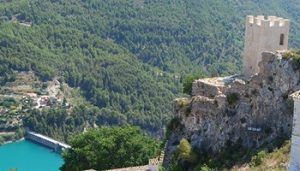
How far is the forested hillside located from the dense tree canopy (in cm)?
7817

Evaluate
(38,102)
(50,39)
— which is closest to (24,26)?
(50,39)

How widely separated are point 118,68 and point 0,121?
34.7 m

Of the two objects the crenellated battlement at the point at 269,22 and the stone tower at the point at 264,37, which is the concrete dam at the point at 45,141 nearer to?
the stone tower at the point at 264,37

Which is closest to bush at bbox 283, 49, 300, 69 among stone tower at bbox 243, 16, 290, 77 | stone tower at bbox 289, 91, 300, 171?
stone tower at bbox 243, 16, 290, 77

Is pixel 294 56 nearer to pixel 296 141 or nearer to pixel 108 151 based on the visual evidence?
pixel 296 141

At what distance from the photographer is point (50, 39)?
161500 mm

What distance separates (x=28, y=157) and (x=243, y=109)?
74701 mm

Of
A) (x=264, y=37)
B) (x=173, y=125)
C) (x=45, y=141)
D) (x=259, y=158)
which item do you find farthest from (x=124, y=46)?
(x=259, y=158)

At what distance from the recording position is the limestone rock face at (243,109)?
23.5m

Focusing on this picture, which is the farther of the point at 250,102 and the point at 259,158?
the point at 250,102

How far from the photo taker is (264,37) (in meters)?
26.8

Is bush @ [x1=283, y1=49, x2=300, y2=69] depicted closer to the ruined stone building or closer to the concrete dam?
the ruined stone building

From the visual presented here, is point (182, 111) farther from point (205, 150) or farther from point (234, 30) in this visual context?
point (234, 30)

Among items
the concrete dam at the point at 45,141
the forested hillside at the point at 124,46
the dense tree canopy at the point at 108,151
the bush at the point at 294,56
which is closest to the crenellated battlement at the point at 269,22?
the bush at the point at 294,56
